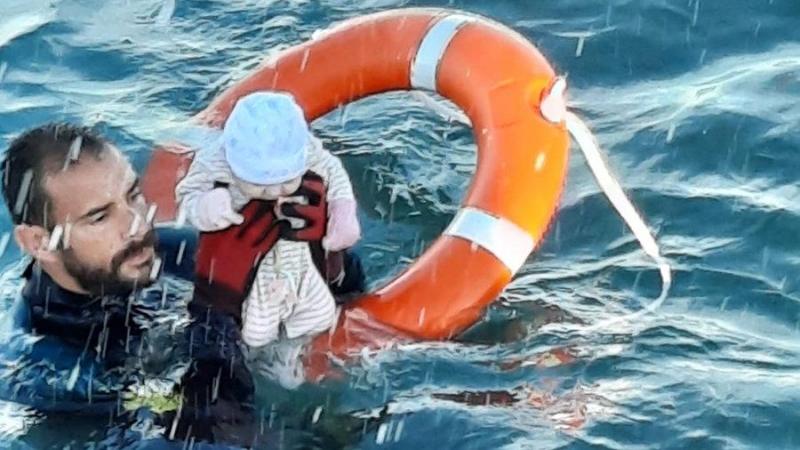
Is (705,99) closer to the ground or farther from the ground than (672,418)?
farther from the ground

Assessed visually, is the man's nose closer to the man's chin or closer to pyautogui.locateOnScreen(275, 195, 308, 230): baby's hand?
the man's chin

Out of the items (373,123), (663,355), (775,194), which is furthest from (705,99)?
(663,355)

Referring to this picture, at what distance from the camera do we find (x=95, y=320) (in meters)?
4.44

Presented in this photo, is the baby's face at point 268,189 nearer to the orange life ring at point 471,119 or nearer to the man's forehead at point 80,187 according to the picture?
the man's forehead at point 80,187

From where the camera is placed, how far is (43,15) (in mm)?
7652

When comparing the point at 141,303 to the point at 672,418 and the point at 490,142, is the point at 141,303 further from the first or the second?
the point at 672,418

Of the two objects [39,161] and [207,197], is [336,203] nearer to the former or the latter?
[207,197]

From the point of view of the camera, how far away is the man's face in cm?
445

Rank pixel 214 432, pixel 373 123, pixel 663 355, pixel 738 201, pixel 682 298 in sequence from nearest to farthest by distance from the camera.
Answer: pixel 214 432 < pixel 663 355 < pixel 682 298 < pixel 738 201 < pixel 373 123

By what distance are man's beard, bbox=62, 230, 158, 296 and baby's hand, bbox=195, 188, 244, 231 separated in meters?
0.22

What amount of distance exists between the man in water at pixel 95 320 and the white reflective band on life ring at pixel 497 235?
0.85 metres

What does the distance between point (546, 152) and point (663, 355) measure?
2.45 ft

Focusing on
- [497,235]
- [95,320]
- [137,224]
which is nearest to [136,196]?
[137,224]

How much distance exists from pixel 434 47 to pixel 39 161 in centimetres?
155
